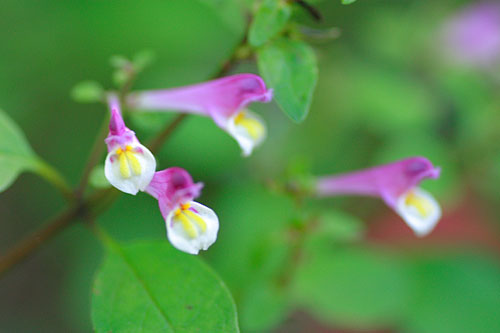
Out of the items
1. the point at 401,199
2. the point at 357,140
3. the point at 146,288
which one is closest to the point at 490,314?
the point at 357,140

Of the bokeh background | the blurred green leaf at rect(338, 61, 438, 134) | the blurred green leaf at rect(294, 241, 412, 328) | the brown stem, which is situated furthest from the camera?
the blurred green leaf at rect(338, 61, 438, 134)

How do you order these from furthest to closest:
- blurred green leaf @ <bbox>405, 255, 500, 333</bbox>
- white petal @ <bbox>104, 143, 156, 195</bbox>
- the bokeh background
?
the bokeh background → blurred green leaf @ <bbox>405, 255, 500, 333</bbox> → white petal @ <bbox>104, 143, 156, 195</bbox>

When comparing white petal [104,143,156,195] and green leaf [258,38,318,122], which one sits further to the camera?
green leaf [258,38,318,122]

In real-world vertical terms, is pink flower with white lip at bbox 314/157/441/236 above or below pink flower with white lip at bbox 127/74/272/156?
below

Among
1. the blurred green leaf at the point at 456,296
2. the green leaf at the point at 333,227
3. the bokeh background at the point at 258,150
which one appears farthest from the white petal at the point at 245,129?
the blurred green leaf at the point at 456,296

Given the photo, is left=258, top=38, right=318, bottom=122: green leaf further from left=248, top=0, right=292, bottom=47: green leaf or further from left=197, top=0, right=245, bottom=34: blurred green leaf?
left=197, top=0, right=245, bottom=34: blurred green leaf

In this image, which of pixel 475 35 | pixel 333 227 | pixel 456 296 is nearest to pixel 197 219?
pixel 333 227

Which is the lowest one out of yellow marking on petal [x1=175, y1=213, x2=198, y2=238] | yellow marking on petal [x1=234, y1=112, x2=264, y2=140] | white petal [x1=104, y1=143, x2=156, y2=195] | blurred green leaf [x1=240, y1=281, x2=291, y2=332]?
blurred green leaf [x1=240, y1=281, x2=291, y2=332]

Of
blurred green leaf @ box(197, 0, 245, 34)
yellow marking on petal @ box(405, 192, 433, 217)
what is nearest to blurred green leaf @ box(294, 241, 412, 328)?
yellow marking on petal @ box(405, 192, 433, 217)
